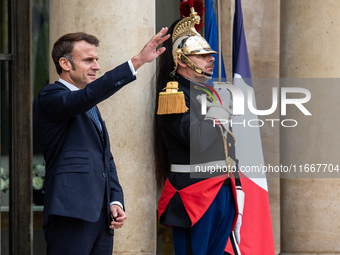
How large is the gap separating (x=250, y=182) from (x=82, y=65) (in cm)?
253

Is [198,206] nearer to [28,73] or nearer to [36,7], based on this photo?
[28,73]

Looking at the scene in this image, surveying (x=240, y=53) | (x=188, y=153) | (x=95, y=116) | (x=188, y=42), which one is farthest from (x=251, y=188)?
(x=95, y=116)

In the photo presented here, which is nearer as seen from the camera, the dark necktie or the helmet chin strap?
the dark necktie

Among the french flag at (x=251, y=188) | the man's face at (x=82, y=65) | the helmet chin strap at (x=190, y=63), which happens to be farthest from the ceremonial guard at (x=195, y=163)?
the man's face at (x=82, y=65)

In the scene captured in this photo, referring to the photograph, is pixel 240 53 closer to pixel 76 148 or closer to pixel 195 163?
pixel 195 163

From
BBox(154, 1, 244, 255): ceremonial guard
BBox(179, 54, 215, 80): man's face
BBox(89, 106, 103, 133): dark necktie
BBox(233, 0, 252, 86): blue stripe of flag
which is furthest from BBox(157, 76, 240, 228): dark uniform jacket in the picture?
BBox(233, 0, 252, 86): blue stripe of flag

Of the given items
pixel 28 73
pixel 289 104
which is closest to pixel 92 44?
pixel 28 73

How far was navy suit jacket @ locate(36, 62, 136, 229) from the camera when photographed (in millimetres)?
3771

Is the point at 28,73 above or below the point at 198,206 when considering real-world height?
above

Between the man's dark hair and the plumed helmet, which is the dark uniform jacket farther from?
the man's dark hair

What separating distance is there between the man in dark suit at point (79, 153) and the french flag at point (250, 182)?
6.99ft

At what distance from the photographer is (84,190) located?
12.7ft

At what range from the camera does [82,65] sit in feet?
13.4

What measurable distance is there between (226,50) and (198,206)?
11.0 feet
